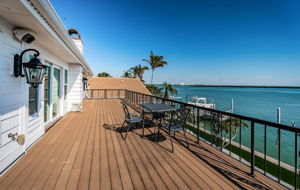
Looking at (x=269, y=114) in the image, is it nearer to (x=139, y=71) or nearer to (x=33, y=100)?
(x=139, y=71)

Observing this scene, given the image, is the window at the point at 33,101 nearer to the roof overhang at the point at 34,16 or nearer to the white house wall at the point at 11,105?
the white house wall at the point at 11,105

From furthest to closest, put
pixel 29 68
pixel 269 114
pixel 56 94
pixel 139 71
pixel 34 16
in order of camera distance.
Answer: pixel 139 71
pixel 269 114
pixel 56 94
pixel 29 68
pixel 34 16

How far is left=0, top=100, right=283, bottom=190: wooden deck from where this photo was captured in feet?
5.10

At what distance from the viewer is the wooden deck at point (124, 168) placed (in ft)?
5.10

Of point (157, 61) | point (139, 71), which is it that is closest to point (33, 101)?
point (157, 61)

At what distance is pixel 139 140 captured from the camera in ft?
9.46

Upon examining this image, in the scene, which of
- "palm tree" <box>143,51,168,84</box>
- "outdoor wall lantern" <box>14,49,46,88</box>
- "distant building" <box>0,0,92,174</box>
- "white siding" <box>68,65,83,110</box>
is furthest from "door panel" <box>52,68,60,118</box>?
"palm tree" <box>143,51,168,84</box>

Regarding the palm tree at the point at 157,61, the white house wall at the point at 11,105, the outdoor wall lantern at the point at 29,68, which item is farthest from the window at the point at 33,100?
the palm tree at the point at 157,61

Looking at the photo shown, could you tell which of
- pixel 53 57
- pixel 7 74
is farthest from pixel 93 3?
pixel 7 74

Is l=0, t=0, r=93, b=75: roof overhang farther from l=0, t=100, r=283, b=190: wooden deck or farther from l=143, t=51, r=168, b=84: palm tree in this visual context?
l=143, t=51, r=168, b=84: palm tree

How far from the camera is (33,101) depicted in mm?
2709

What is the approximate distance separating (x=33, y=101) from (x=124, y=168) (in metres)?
2.55

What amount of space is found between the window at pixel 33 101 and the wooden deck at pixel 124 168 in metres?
0.72

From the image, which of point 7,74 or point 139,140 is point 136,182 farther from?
point 7,74
